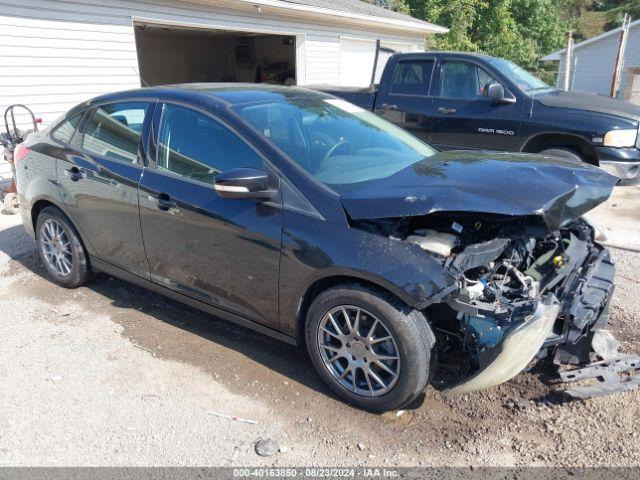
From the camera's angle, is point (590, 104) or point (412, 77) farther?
point (412, 77)

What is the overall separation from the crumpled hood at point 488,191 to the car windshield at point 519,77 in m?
4.12

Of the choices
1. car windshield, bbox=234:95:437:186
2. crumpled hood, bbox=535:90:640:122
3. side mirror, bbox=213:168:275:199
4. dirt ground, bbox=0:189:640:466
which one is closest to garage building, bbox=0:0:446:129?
car windshield, bbox=234:95:437:186

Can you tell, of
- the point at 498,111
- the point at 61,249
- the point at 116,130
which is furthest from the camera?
the point at 498,111

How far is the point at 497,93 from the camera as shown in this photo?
22.3ft

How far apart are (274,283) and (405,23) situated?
15179mm

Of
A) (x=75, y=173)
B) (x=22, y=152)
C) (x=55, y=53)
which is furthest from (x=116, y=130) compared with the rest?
(x=55, y=53)

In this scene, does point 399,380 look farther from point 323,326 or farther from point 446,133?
point 446,133

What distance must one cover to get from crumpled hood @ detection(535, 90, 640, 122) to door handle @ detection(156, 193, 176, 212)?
206 inches

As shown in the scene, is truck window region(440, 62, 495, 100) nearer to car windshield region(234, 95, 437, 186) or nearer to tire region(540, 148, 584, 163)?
tire region(540, 148, 584, 163)

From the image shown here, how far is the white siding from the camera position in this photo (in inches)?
1042

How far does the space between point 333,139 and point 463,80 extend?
14.7 feet

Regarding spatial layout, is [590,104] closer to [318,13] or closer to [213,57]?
[318,13]

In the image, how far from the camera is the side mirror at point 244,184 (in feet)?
9.61

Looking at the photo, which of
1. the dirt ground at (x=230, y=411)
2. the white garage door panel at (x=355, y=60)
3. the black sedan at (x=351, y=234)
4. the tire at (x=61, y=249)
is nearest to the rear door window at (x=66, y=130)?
the black sedan at (x=351, y=234)
